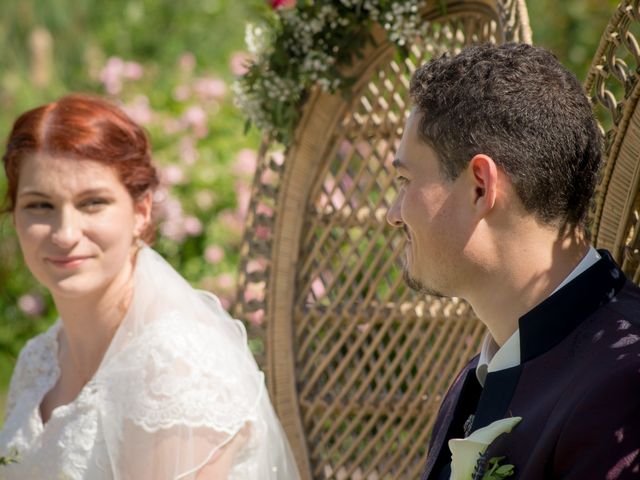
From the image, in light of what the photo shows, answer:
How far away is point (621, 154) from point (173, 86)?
4410 mm

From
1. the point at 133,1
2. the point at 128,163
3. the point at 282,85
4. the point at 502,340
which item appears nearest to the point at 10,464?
the point at 128,163

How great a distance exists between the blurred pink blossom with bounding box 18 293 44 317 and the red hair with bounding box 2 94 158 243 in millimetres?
2664

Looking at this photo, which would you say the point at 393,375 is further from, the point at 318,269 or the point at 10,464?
the point at 10,464

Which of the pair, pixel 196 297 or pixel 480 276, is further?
pixel 196 297

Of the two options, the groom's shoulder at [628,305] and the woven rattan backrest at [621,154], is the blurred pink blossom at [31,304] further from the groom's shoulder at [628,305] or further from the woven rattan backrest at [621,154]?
the groom's shoulder at [628,305]

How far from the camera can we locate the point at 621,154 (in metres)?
1.87

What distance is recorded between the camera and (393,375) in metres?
2.94

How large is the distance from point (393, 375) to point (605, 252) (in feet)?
4.58

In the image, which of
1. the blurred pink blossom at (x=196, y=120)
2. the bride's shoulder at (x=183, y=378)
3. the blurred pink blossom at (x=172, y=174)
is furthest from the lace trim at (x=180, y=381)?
the blurred pink blossom at (x=196, y=120)

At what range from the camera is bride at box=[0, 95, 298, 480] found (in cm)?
244

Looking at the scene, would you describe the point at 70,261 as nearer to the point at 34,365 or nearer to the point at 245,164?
the point at 34,365

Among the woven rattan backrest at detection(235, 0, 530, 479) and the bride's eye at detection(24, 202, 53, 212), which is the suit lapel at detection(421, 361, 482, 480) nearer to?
the woven rattan backrest at detection(235, 0, 530, 479)

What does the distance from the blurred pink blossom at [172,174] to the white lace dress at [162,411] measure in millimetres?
2246

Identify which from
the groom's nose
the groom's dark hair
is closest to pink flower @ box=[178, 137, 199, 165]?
the groom's nose
